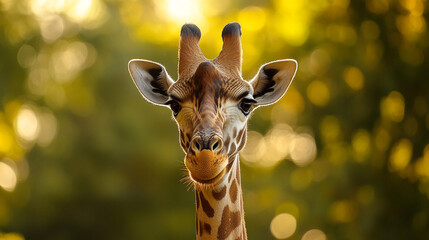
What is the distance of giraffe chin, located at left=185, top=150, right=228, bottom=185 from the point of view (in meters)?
3.35

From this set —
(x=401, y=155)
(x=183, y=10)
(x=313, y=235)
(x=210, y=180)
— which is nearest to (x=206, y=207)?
(x=210, y=180)

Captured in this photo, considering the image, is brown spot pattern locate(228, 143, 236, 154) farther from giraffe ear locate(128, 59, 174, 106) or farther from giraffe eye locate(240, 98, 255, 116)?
giraffe ear locate(128, 59, 174, 106)

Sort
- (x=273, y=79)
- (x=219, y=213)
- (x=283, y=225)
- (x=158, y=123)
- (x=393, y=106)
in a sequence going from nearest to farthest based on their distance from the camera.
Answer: (x=219, y=213) < (x=273, y=79) < (x=393, y=106) < (x=283, y=225) < (x=158, y=123)

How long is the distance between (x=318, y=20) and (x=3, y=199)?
784cm

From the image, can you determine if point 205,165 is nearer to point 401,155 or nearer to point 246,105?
point 246,105

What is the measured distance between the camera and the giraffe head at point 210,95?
3416 mm

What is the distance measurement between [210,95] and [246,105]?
26 centimetres

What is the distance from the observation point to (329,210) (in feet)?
43.2

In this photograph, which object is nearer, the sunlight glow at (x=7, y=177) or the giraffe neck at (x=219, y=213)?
the giraffe neck at (x=219, y=213)

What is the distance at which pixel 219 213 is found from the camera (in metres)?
3.74

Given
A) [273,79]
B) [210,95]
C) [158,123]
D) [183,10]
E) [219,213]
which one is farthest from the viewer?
[158,123]

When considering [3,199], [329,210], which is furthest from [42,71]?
[329,210]

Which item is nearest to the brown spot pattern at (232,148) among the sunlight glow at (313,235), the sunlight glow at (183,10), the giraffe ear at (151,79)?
the giraffe ear at (151,79)

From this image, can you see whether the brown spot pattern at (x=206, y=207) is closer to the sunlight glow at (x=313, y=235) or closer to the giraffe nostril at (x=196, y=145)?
the giraffe nostril at (x=196, y=145)
